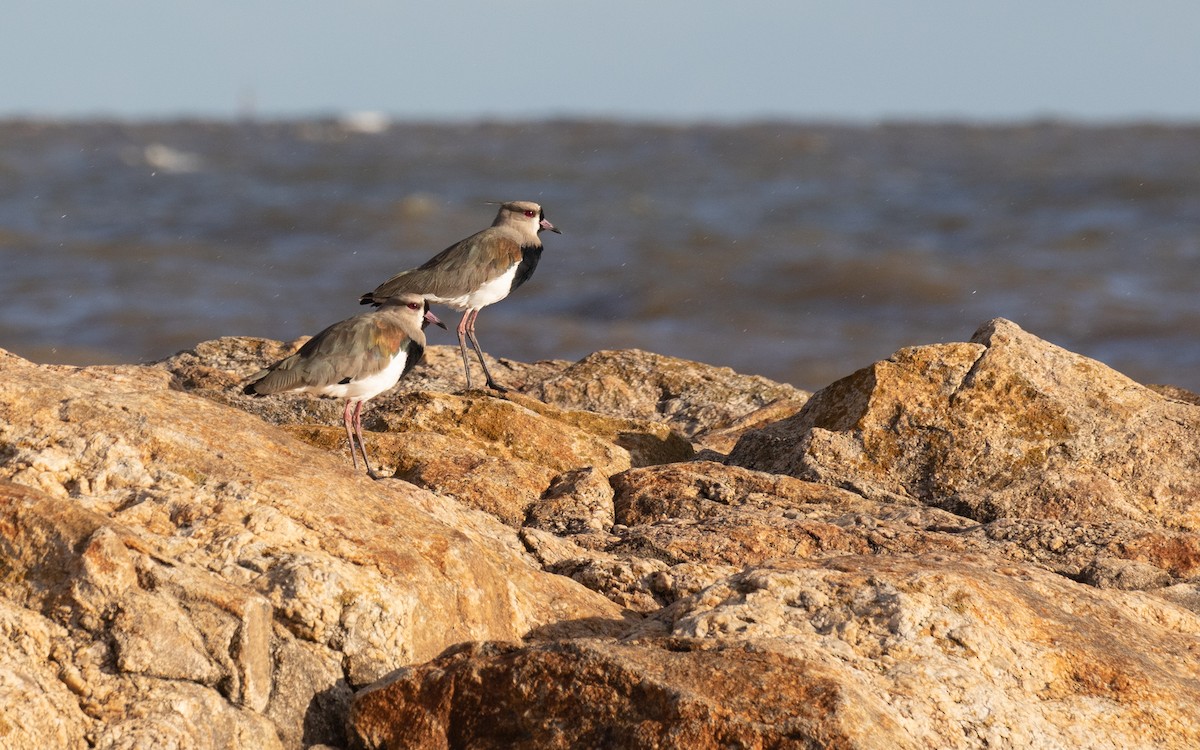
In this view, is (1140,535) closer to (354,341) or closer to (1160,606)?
(1160,606)

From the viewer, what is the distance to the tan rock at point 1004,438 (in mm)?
6703

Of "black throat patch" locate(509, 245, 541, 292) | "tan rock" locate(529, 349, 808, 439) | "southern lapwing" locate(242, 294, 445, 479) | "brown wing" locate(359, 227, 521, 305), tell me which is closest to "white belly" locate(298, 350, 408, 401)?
"southern lapwing" locate(242, 294, 445, 479)

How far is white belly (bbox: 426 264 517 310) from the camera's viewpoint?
10609 mm

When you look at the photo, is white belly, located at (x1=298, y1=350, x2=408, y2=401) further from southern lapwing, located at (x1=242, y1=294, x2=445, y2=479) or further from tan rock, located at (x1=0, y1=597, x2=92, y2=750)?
tan rock, located at (x1=0, y1=597, x2=92, y2=750)

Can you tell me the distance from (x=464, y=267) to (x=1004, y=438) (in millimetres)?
4891

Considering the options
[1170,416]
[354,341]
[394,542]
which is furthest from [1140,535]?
[354,341]

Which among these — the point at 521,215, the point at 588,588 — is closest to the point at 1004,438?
the point at 588,588

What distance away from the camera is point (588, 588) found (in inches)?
213

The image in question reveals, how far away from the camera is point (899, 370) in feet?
24.4

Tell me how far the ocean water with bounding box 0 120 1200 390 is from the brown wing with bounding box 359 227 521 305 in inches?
205

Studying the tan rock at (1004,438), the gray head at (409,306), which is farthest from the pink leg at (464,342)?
the tan rock at (1004,438)

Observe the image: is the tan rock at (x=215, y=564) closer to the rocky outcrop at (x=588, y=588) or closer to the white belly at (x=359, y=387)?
the rocky outcrop at (x=588, y=588)

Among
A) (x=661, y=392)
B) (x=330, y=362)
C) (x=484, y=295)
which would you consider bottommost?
(x=661, y=392)

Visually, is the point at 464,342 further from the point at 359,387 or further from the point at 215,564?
the point at 215,564
